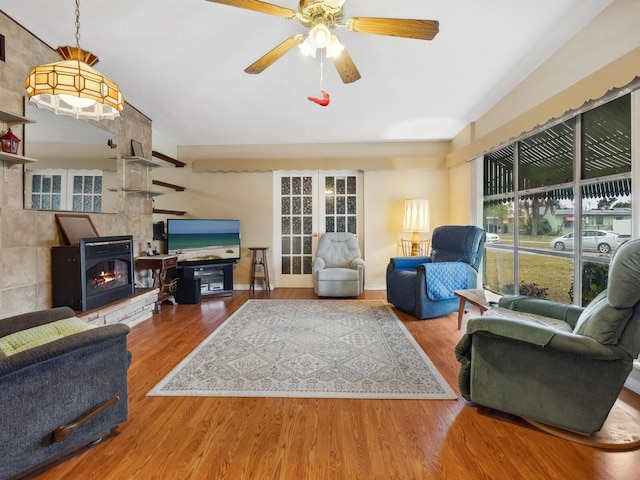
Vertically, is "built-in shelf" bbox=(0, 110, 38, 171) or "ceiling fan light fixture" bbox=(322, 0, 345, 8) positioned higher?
"ceiling fan light fixture" bbox=(322, 0, 345, 8)

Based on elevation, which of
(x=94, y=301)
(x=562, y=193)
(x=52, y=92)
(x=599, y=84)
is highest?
(x=599, y=84)

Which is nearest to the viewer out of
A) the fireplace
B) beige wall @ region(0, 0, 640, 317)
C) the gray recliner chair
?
beige wall @ region(0, 0, 640, 317)

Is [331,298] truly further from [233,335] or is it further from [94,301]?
[94,301]

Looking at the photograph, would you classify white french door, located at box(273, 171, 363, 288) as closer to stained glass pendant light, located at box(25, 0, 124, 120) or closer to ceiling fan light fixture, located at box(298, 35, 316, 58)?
ceiling fan light fixture, located at box(298, 35, 316, 58)

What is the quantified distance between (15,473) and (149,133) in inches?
151

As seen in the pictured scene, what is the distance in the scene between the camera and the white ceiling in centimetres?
204

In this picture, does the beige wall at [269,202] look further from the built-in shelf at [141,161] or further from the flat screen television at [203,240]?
the built-in shelf at [141,161]

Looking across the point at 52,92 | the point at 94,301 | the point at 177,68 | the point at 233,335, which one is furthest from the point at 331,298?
the point at 52,92

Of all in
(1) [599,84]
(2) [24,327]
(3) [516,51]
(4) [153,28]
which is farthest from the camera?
(3) [516,51]

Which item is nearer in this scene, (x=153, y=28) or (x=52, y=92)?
(x=52, y=92)

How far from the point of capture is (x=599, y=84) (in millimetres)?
2037

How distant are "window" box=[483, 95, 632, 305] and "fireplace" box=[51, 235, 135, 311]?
164 inches

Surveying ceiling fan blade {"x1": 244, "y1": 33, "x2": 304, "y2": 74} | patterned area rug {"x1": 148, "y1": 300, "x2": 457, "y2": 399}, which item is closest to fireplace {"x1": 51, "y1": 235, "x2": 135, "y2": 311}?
patterned area rug {"x1": 148, "y1": 300, "x2": 457, "y2": 399}

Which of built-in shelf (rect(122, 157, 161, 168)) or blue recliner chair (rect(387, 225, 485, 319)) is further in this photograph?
built-in shelf (rect(122, 157, 161, 168))
